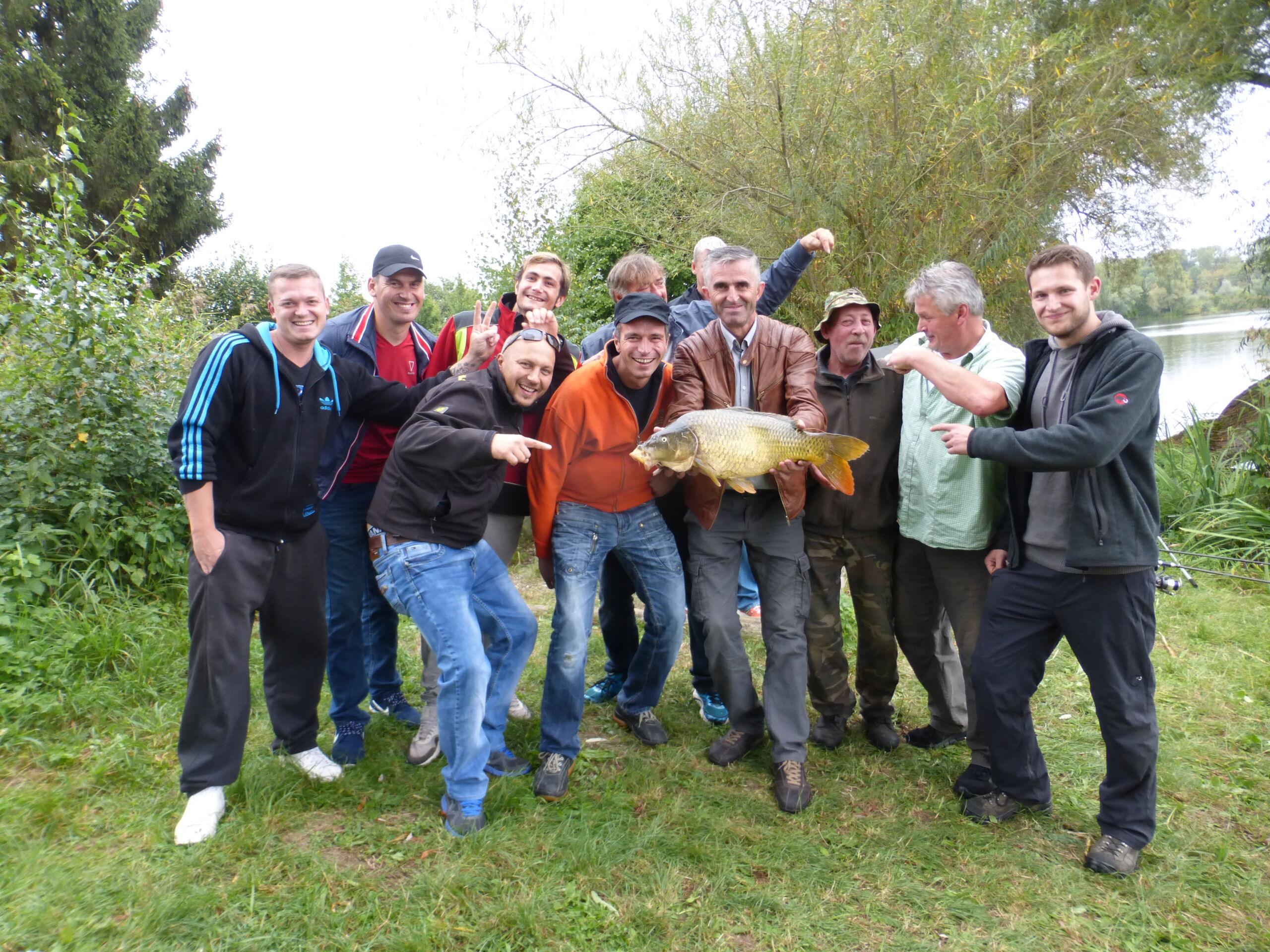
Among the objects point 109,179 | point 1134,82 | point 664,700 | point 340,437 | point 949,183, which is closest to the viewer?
point 340,437

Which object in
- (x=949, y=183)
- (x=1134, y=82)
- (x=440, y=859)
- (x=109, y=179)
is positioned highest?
(x=109, y=179)

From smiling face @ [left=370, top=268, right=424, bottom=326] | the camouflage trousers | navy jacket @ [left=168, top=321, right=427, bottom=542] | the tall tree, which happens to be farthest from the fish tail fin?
the tall tree

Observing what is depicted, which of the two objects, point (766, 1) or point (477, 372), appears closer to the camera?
point (477, 372)

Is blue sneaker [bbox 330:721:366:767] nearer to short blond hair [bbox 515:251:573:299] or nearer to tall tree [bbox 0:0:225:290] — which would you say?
short blond hair [bbox 515:251:573:299]

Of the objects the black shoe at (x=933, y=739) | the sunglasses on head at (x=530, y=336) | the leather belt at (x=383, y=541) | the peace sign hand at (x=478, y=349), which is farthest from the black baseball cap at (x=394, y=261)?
the black shoe at (x=933, y=739)

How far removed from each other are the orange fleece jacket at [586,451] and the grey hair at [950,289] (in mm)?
1376

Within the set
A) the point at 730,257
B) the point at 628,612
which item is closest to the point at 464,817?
the point at 628,612

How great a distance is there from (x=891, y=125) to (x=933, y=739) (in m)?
4.95

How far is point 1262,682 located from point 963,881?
3.24 m

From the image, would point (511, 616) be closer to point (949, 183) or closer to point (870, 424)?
point (870, 424)

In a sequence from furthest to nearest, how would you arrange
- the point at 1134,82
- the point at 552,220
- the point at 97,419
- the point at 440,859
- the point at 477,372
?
the point at 552,220 → the point at 1134,82 → the point at 97,419 → the point at 477,372 → the point at 440,859

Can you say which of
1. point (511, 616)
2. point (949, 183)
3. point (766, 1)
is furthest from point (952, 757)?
point (766, 1)

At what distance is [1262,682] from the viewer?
5000 millimetres

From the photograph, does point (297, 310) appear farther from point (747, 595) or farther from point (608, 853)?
point (747, 595)
